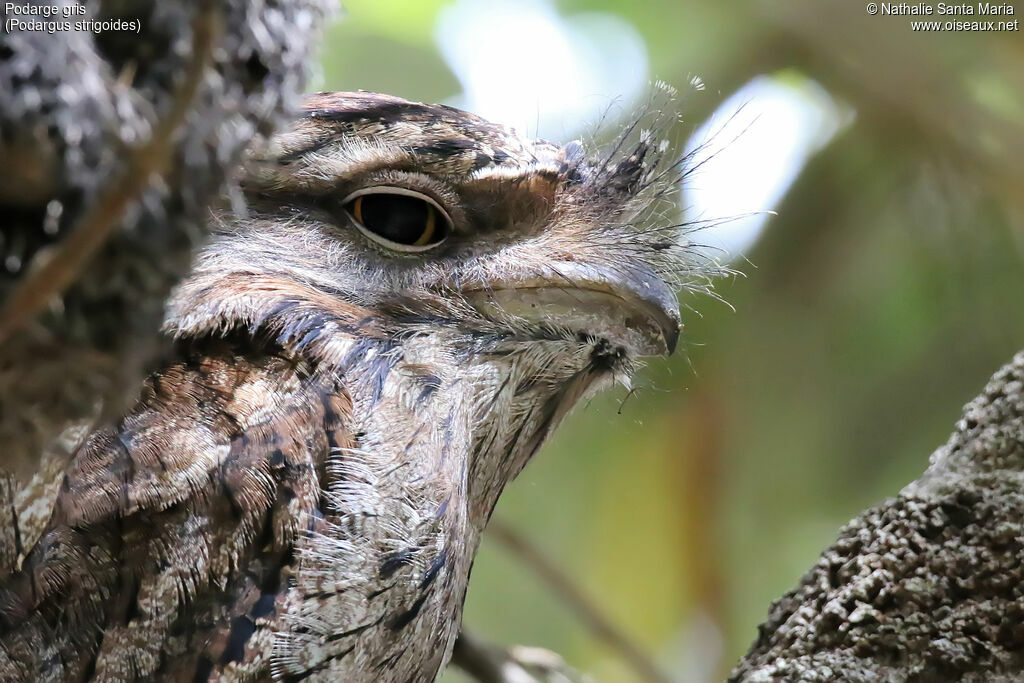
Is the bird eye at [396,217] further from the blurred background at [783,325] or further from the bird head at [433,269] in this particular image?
the blurred background at [783,325]

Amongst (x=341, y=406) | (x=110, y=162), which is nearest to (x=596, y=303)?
(x=341, y=406)

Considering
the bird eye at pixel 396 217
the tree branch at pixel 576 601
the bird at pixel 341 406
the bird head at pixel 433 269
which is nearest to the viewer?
the bird at pixel 341 406

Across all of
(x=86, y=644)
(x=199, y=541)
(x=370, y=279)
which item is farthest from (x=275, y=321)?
(x=86, y=644)

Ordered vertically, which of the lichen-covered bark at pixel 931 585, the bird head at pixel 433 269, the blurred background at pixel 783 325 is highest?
the blurred background at pixel 783 325

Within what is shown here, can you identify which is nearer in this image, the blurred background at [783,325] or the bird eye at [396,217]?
the bird eye at [396,217]

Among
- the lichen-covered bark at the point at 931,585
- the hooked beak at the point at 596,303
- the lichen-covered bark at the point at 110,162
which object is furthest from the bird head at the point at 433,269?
the lichen-covered bark at the point at 110,162

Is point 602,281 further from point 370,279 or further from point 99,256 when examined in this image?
point 99,256
